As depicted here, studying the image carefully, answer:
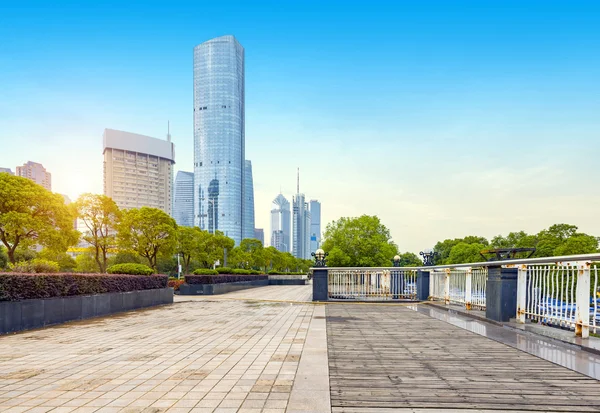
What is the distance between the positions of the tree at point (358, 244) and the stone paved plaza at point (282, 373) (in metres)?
32.1

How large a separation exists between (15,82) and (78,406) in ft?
71.8

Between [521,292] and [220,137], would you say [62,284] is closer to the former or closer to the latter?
[521,292]

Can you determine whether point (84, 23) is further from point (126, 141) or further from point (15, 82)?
point (126, 141)

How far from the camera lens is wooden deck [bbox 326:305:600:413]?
3.43 m

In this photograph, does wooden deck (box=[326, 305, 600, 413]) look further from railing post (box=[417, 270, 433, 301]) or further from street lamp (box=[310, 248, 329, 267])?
street lamp (box=[310, 248, 329, 267])

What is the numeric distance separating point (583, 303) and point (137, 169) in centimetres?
18642

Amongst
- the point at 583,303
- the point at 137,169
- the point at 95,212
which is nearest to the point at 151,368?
the point at 583,303

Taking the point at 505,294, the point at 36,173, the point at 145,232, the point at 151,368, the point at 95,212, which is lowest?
the point at 151,368

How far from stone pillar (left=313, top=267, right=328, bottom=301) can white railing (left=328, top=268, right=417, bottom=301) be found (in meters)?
0.53

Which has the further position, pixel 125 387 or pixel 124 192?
pixel 124 192

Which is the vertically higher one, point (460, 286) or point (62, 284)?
point (62, 284)

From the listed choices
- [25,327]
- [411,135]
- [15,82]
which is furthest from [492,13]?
[15,82]

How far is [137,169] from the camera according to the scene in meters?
169

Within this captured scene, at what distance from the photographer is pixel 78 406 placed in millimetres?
3488
